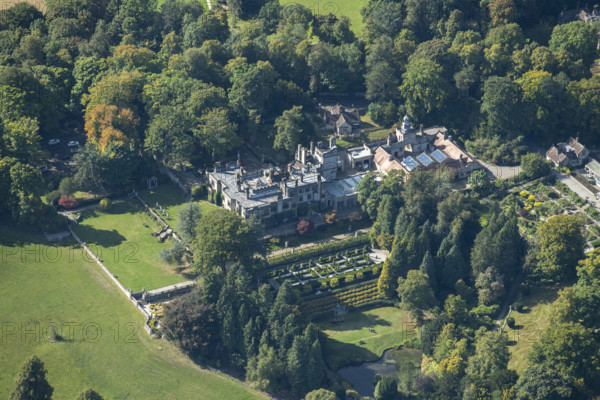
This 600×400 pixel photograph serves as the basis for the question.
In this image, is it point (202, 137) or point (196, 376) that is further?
point (202, 137)

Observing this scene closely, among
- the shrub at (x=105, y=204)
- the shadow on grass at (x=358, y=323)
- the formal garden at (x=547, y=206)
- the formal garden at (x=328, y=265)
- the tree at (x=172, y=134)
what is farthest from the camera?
the tree at (x=172, y=134)

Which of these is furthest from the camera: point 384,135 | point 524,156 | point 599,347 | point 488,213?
point 384,135

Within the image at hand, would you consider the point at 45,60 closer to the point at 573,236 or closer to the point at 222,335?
the point at 222,335

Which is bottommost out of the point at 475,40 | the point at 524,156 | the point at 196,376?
the point at 196,376

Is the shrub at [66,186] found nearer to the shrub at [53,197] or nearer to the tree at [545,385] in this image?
the shrub at [53,197]

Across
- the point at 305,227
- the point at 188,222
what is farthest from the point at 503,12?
the point at 188,222

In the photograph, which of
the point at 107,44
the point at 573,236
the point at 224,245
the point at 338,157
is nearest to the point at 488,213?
the point at 573,236

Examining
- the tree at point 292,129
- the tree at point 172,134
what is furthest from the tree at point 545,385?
the tree at point 172,134

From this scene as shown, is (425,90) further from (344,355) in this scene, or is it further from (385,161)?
(344,355)
